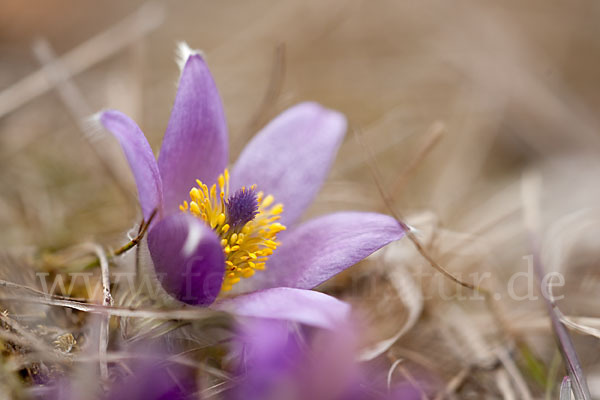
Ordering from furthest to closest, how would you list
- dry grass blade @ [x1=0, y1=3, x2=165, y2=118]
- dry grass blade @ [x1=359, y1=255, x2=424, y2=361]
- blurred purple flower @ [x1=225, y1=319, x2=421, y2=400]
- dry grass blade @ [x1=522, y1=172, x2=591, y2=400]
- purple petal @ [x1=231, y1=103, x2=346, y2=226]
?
dry grass blade @ [x1=0, y1=3, x2=165, y2=118] < purple petal @ [x1=231, y1=103, x2=346, y2=226] < dry grass blade @ [x1=359, y1=255, x2=424, y2=361] < dry grass blade @ [x1=522, y1=172, x2=591, y2=400] < blurred purple flower @ [x1=225, y1=319, x2=421, y2=400]

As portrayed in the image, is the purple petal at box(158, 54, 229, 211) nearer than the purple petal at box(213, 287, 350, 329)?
No

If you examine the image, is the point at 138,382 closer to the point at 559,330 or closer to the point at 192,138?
the point at 192,138

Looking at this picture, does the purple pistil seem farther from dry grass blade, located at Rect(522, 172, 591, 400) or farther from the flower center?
dry grass blade, located at Rect(522, 172, 591, 400)

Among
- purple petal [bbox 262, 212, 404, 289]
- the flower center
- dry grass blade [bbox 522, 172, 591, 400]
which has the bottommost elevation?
dry grass blade [bbox 522, 172, 591, 400]

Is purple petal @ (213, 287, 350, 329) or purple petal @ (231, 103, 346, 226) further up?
purple petal @ (231, 103, 346, 226)

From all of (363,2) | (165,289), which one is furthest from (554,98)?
(165,289)

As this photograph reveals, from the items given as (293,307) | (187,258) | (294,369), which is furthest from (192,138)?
(294,369)

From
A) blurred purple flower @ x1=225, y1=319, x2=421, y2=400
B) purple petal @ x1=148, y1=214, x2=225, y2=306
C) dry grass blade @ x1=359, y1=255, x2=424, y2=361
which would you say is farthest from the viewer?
dry grass blade @ x1=359, y1=255, x2=424, y2=361

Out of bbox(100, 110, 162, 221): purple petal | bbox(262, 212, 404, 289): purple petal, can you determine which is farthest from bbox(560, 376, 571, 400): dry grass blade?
bbox(100, 110, 162, 221): purple petal

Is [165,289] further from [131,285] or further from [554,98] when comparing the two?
[554,98]
